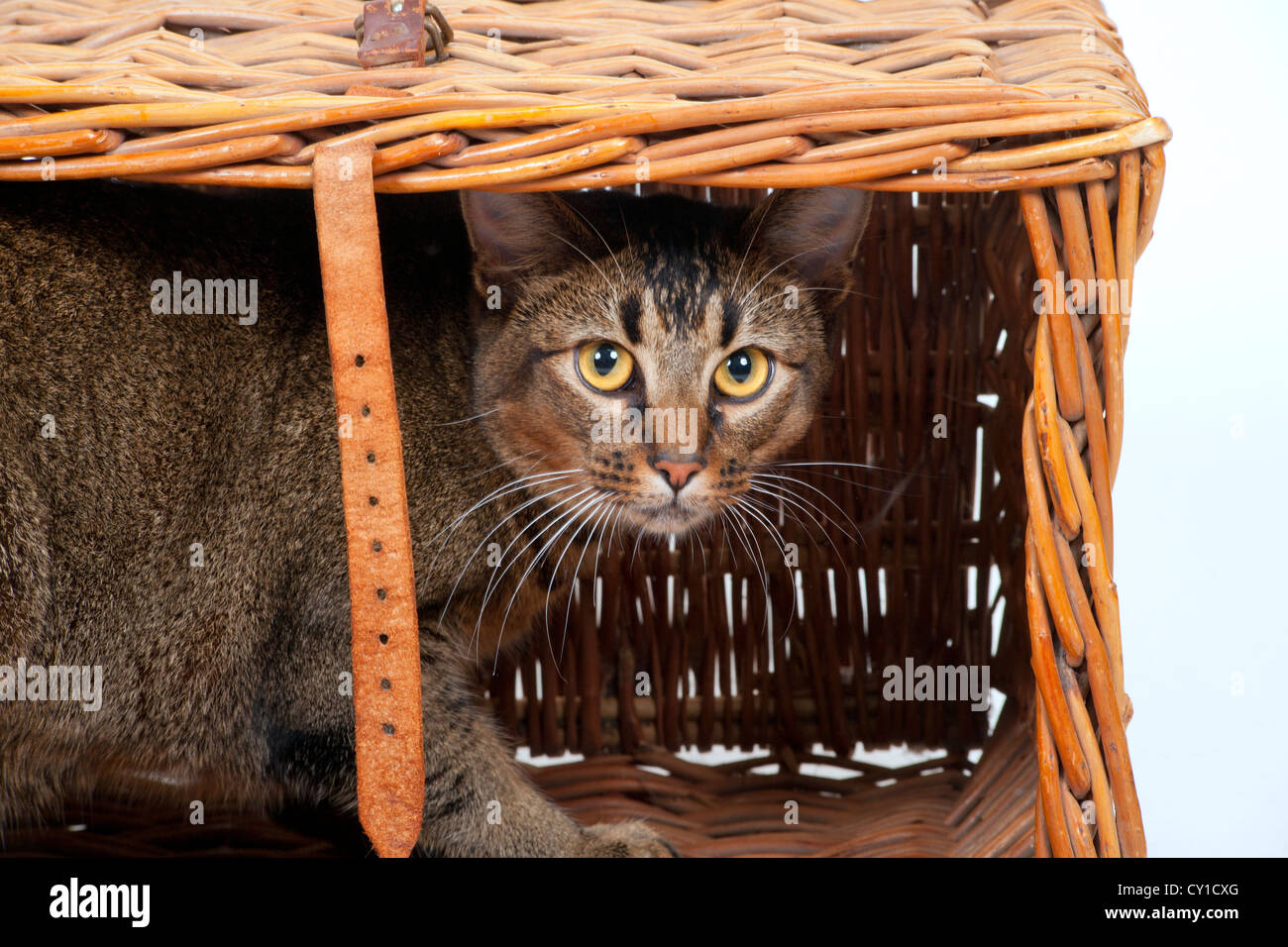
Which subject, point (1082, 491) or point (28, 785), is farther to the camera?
point (28, 785)

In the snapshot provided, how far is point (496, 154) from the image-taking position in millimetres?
1023

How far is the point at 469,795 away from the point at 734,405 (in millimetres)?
560

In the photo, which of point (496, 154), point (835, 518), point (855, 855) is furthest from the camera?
point (835, 518)

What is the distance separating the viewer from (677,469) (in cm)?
123

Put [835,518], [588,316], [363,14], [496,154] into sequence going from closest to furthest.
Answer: [496,154] → [363,14] → [588,316] → [835,518]

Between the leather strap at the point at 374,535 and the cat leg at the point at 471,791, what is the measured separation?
0.15 m

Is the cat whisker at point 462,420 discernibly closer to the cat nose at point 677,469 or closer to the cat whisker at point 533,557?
the cat whisker at point 533,557

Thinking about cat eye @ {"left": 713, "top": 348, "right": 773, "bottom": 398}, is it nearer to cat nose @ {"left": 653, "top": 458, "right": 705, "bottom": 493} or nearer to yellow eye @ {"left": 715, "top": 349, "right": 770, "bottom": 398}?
yellow eye @ {"left": 715, "top": 349, "right": 770, "bottom": 398}

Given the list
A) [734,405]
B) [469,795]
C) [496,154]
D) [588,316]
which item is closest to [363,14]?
[496,154]

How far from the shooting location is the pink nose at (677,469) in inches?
48.3

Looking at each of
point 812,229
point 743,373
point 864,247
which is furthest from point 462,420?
point 864,247

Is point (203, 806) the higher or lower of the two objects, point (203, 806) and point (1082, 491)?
the lower

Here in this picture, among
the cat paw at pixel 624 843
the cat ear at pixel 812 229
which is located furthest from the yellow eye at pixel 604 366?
the cat paw at pixel 624 843

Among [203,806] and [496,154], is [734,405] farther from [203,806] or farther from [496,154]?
[203,806]
